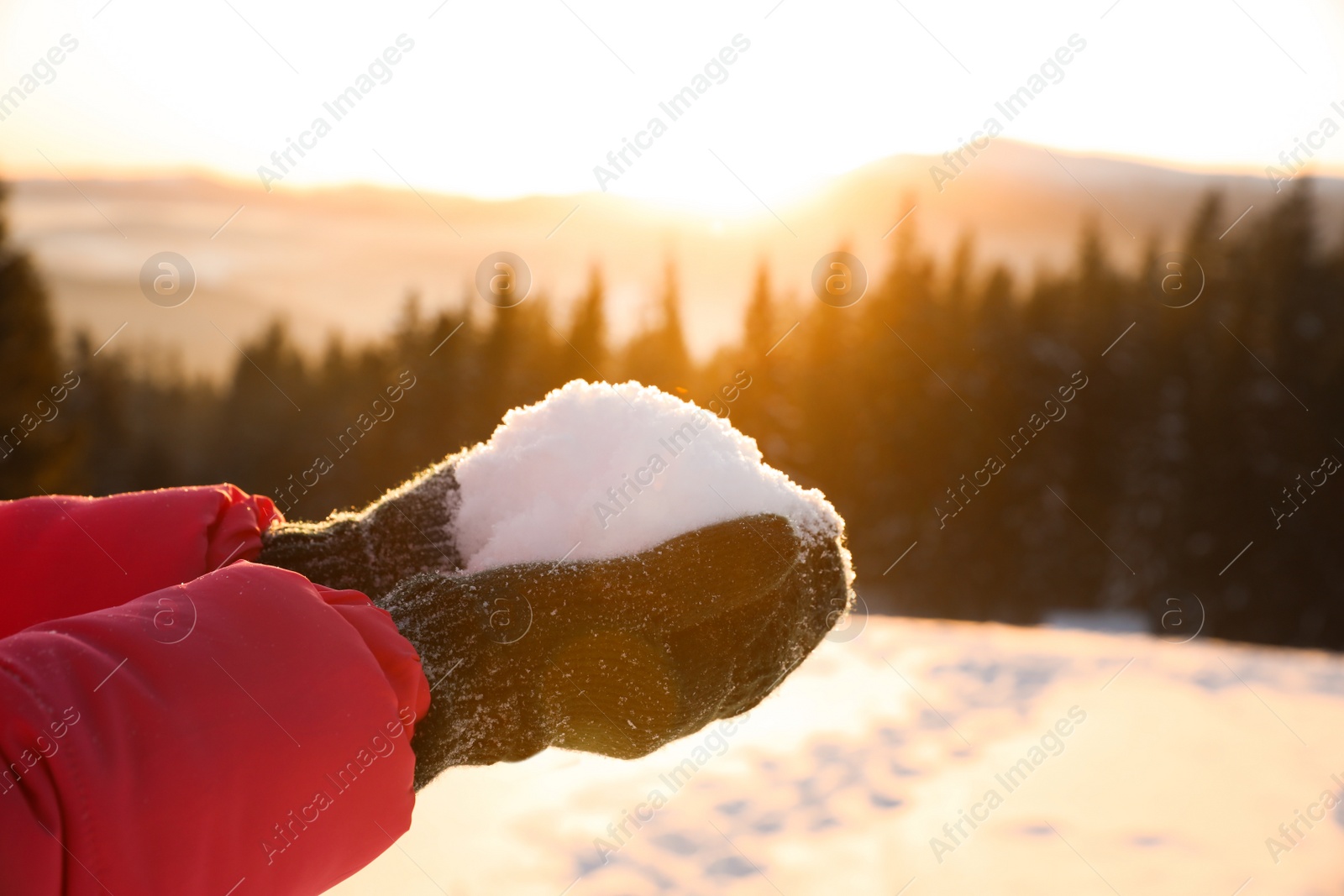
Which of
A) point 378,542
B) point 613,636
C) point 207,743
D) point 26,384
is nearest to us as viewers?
point 207,743

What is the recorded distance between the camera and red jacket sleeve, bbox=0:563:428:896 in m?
0.76

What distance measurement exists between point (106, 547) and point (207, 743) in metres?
0.66

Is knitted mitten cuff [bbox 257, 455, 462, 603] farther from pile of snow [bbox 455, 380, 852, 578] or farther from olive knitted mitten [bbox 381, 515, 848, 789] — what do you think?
olive knitted mitten [bbox 381, 515, 848, 789]

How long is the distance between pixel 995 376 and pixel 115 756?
25.6 metres

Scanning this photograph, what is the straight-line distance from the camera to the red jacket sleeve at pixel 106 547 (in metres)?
1.28

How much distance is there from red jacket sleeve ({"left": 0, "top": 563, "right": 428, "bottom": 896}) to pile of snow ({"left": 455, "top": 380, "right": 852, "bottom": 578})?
0.38m

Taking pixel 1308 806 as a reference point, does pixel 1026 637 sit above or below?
below

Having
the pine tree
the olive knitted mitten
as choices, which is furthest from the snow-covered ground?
the pine tree

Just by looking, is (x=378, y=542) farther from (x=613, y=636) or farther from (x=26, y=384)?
(x=26, y=384)

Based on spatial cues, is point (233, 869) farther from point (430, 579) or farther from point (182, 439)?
point (182, 439)

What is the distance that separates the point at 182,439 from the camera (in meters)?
41.1

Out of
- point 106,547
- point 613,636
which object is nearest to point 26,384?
point 106,547

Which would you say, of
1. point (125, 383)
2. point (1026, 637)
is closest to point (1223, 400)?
point (1026, 637)

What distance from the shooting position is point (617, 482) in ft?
4.49
